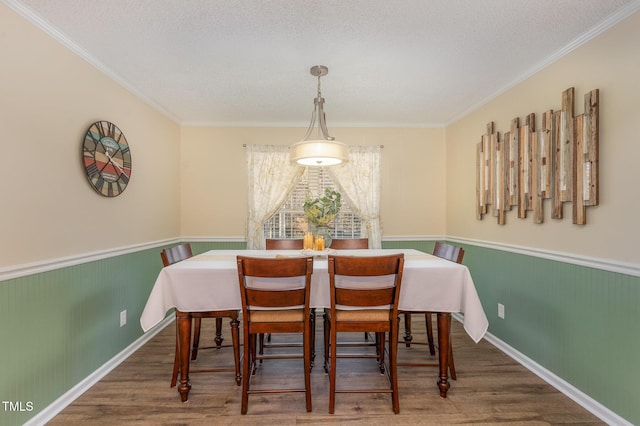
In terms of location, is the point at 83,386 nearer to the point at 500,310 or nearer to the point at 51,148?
the point at 51,148

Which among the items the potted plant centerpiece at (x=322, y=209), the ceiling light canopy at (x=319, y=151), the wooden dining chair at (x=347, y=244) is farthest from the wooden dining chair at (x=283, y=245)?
the ceiling light canopy at (x=319, y=151)

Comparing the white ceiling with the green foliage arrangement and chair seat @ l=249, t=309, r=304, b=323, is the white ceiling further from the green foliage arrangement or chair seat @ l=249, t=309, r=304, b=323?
chair seat @ l=249, t=309, r=304, b=323

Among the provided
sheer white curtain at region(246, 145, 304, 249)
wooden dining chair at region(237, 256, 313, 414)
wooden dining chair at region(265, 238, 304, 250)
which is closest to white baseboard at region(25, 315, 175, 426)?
wooden dining chair at region(237, 256, 313, 414)

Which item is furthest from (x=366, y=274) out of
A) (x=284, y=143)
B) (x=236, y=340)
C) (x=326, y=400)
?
(x=284, y=143)

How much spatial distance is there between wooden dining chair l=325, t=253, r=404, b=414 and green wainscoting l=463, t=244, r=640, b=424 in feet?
4.27

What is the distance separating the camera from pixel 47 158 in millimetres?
2035

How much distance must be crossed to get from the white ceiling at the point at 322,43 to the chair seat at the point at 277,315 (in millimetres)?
1833

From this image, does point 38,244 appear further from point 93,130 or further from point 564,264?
point 564,264

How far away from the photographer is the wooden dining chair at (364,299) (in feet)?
6.29

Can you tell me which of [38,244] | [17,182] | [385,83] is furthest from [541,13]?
[38,244]

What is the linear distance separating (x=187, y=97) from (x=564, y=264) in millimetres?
3661

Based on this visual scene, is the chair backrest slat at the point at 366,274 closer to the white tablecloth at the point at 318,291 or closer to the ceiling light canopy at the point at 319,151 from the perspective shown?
the white tablecloth at the point at 318,291

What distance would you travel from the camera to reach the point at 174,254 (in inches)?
98.4

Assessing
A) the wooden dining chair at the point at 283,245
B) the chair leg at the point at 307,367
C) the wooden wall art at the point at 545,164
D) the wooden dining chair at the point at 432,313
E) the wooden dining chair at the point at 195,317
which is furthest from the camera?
the wooden dining chair at the point at 283,245
